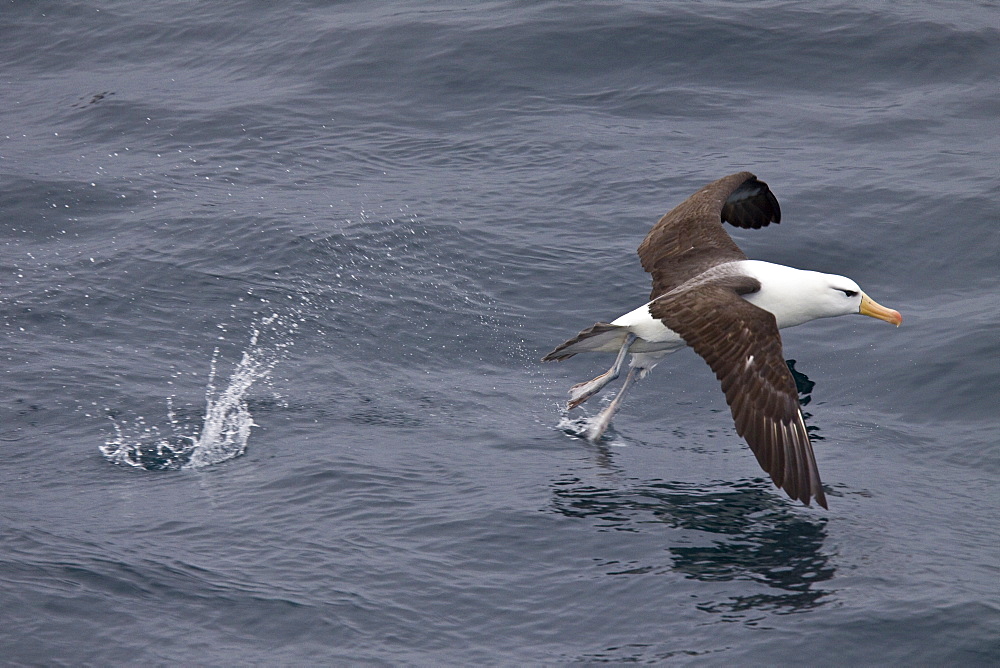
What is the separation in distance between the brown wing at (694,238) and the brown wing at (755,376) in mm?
1410

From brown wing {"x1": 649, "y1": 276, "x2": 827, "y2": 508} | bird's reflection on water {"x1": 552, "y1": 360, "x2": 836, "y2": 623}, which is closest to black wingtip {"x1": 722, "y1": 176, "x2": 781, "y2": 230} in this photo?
brown wing {"x1": 649, "y1": 276, "x2": 827, "y2": 508}

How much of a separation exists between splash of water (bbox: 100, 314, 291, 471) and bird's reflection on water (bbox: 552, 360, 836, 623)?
281 cm

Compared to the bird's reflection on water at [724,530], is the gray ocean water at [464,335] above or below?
above

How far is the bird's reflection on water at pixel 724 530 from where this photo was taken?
28.1 ft

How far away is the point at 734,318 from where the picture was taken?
989 centimetres

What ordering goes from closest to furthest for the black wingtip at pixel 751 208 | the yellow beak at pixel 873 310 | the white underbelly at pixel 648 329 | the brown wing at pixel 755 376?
the brown wing at pixel 755 376, the white underbelly at pixel 648 329, the yellow beak at pixel 873 310, the black wingtip at pixel 751 208

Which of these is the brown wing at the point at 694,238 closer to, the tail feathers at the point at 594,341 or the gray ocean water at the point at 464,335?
the tail feathers at the point at 594,341

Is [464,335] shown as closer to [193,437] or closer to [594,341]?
[594,341]

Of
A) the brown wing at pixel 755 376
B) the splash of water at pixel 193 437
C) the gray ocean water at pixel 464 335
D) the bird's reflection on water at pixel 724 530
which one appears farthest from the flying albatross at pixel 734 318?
the splash of water at pixel 193 437

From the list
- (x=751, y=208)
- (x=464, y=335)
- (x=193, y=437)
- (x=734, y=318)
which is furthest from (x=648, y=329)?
(x=193, y=437)

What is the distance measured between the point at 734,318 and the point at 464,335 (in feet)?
13.3

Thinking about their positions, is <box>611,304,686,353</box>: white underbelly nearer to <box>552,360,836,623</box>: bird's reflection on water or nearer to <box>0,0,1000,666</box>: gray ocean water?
<box>0,0,1000,666</box>: gray ocean water

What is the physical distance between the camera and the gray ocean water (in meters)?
8.45

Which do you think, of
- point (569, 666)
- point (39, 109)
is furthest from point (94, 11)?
point (569, 666)
